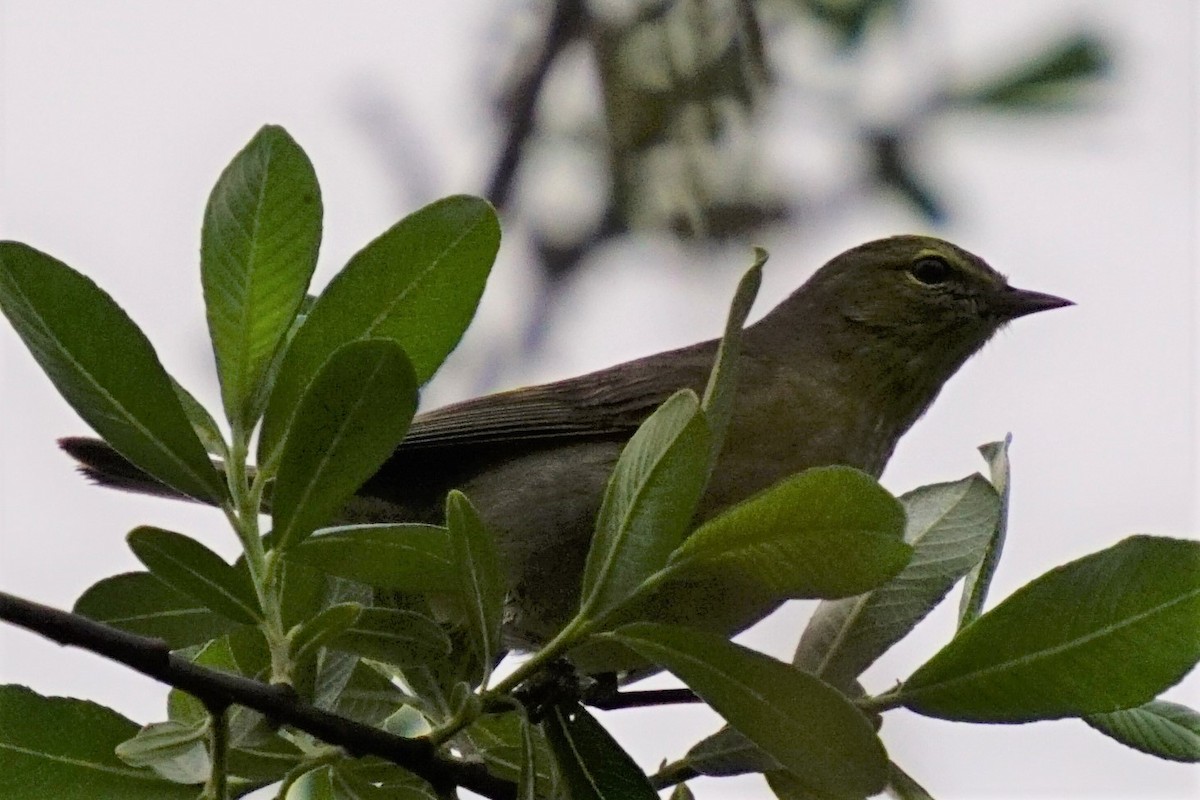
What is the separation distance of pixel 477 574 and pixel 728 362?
1.66ft

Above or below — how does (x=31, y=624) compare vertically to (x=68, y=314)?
below

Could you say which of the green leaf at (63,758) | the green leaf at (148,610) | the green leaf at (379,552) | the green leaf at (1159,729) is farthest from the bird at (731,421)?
the green leaf at (63,758)

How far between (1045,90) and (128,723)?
4.15 meters

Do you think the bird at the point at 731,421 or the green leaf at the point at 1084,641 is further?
the bird at the point at 731,421

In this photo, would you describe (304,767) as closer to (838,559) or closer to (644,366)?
(838,559)

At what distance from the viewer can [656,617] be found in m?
3.25

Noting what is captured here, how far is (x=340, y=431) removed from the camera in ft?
7.19

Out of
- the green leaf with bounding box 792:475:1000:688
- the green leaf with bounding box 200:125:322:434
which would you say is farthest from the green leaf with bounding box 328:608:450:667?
the green leaf with bounding box 792:475:1000:688

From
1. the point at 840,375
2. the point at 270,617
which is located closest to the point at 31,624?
the point at 270,617

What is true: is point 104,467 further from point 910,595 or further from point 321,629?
point 910,595

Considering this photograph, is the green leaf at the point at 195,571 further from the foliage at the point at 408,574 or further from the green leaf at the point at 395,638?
the green leaf at the point at 395,638

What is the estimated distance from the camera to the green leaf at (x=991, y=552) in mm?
2662

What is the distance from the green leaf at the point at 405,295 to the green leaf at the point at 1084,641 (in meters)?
0.97

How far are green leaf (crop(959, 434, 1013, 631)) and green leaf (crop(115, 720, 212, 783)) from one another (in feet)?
4.22
